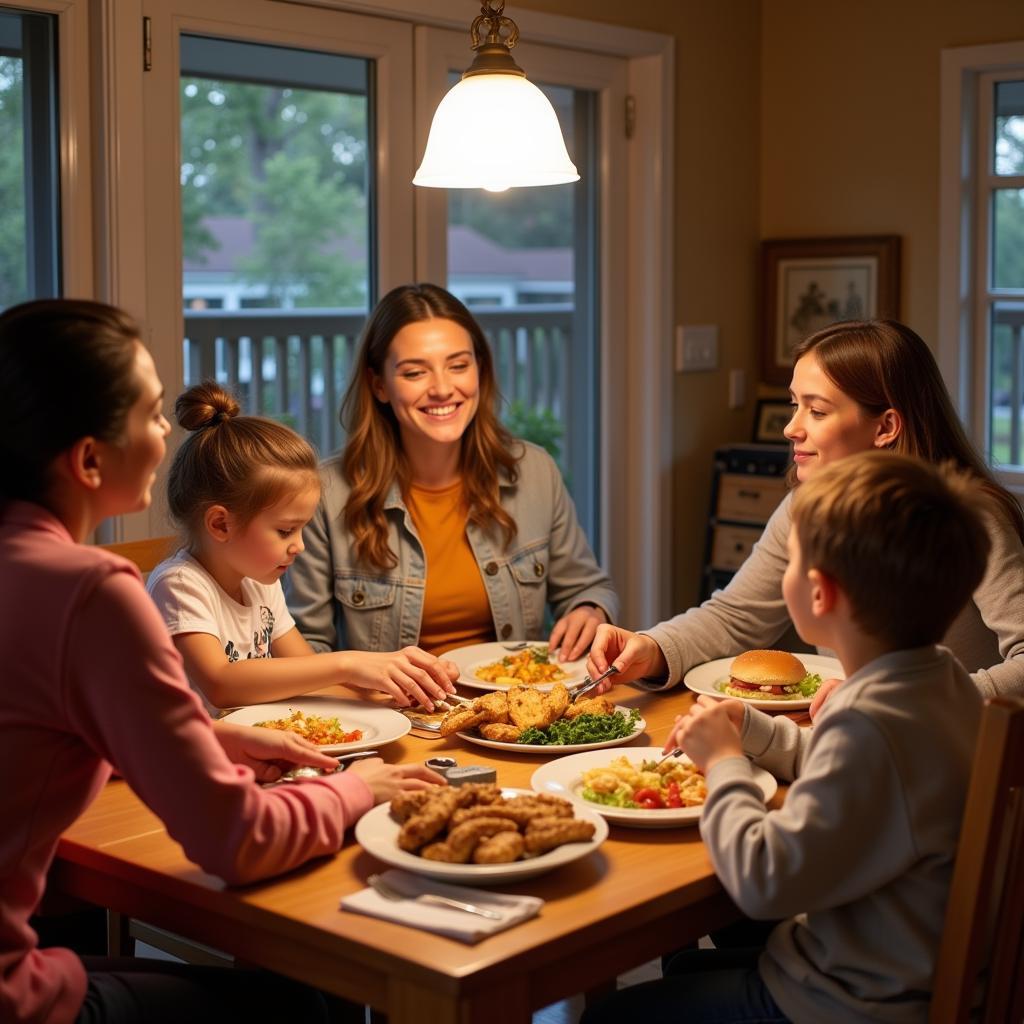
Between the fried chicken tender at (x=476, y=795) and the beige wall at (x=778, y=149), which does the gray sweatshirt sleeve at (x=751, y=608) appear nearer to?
the fried chicken tender at (x=476, y=795)

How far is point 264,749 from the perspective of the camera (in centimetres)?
175

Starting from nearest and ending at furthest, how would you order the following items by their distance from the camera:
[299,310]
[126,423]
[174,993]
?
[126,423] < [174,993] < [299,310]

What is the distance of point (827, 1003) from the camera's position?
1442 millimetres

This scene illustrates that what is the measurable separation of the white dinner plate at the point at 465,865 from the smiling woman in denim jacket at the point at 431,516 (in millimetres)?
1060

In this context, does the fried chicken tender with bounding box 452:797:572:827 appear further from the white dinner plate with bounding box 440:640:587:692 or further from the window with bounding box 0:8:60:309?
the window with bounding box 0:8:60:309

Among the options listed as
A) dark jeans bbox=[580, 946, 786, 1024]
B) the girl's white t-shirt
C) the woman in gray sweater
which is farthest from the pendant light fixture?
dark jeans bbox=[580, 946, 786, 1024]

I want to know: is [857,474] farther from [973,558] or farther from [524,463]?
[524,463]

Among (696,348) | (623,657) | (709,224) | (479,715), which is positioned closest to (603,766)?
(479,715)

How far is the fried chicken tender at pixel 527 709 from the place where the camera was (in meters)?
1.95

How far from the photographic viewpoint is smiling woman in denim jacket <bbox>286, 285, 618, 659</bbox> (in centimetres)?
268

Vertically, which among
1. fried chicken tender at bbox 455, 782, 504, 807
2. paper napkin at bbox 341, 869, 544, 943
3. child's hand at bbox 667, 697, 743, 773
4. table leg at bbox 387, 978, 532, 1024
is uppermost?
child's hand at bbox 667, 697, 743, 773

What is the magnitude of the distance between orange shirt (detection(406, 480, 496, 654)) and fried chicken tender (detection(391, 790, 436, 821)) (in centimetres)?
112

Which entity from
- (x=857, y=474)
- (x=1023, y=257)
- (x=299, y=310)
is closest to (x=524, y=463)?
(x=299, y=310)

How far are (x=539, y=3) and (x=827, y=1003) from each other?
10.0 ft
